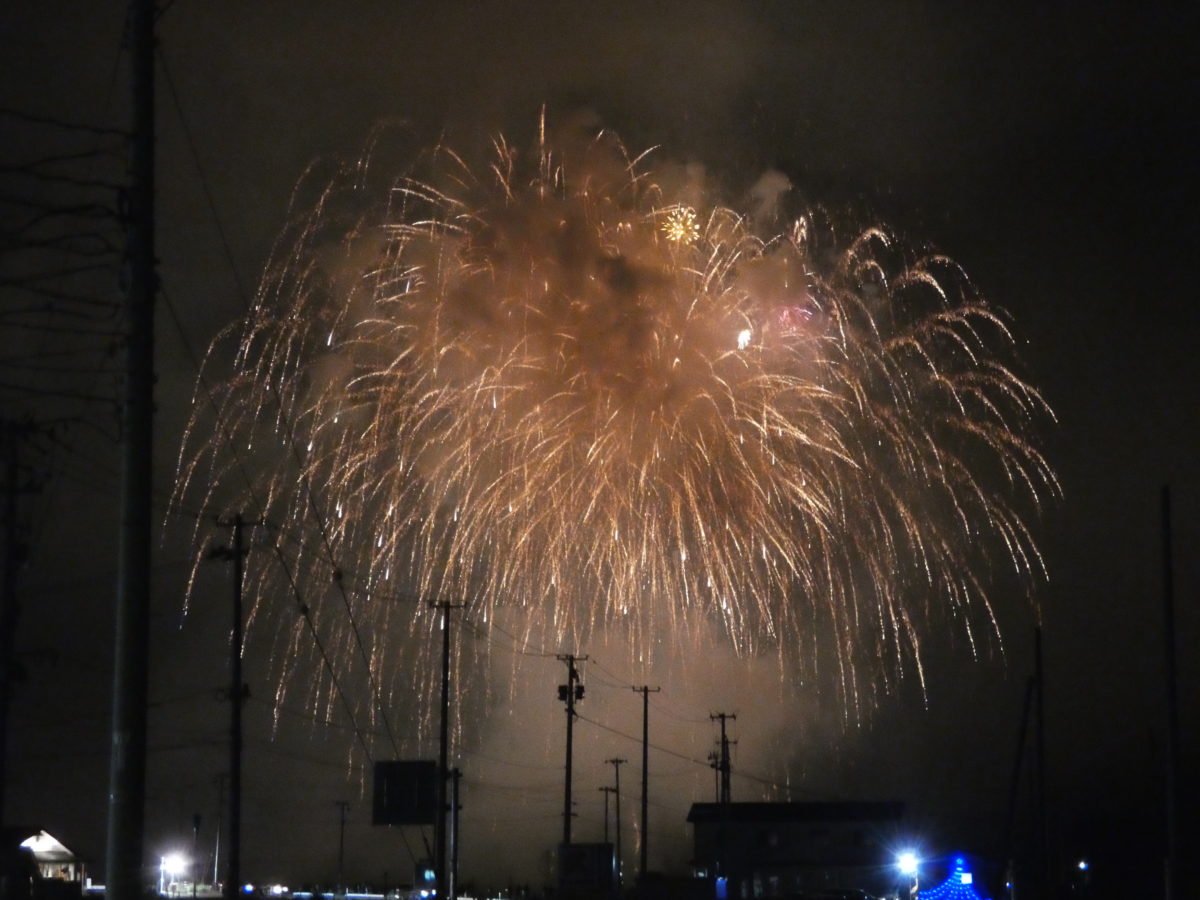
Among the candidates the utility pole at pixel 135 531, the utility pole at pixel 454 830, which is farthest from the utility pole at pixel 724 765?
the utility pole at pixel 135 531

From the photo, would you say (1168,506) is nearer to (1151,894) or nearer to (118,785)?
(118,785)

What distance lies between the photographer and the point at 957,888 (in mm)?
46250

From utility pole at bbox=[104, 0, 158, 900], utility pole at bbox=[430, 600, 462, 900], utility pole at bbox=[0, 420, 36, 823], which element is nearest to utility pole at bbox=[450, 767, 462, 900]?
utility pole at bbox=[430, 600, 462, 900]

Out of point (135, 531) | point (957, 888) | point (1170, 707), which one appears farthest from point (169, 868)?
point (135, 531)

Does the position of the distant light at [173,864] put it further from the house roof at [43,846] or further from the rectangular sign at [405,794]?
the rectangular sign at [405,794]

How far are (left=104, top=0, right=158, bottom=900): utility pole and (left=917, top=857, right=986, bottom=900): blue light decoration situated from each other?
123ft

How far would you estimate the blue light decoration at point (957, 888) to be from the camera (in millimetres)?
46031

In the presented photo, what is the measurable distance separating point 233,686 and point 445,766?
A: 968cm

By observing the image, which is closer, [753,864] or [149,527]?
[149,527]

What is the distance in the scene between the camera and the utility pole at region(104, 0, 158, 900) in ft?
42.0

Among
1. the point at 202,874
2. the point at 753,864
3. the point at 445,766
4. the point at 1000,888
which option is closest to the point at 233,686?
the point at 445,766

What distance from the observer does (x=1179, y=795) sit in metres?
31.4

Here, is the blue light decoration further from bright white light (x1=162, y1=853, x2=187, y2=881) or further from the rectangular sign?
bright white light (x1=162, y1=853, x2=187, y2=881)

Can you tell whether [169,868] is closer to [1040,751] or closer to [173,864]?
[173,864]
